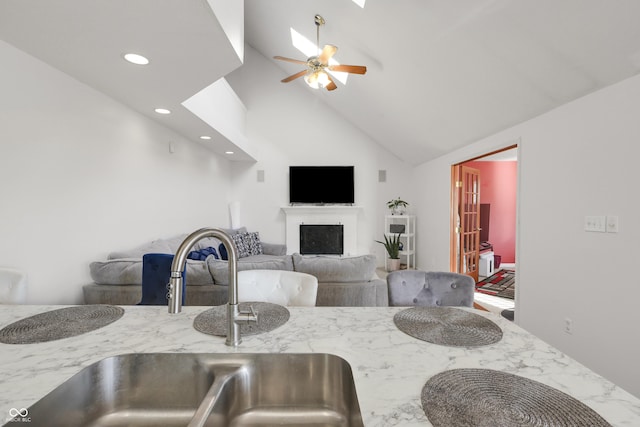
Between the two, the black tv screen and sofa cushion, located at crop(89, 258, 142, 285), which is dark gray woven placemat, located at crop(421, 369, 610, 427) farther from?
the black tv screen

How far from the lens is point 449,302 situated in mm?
1494

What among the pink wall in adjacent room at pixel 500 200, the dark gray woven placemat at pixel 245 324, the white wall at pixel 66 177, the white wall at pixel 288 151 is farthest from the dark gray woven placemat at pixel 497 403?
the pink wall in adjacent room at pixel 500 200

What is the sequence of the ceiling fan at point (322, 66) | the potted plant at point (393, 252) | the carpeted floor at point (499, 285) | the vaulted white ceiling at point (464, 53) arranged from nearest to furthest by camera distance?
1. the vaulted white ceiling at point (464, 53)
2. the ceiling fan at point (322, 66)
3. the carpeted floor at point (499, 285)
4. the potted plant at point (393, 252)

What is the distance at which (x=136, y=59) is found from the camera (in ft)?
6.03

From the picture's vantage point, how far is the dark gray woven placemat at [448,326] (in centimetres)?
85

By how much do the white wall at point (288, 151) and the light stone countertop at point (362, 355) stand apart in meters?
4.67

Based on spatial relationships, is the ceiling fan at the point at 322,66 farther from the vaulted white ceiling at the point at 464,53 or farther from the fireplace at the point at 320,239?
the fireplace at the point at 320,239

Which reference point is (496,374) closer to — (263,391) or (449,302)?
(263,391)

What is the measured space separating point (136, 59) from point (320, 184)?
3950 mm

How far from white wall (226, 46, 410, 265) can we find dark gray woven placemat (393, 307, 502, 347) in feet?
15.4

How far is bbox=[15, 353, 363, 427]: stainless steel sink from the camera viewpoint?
758mm

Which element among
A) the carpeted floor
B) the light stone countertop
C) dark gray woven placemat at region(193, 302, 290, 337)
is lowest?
the carpeted floor

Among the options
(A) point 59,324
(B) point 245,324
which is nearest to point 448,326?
(B) point 245,324

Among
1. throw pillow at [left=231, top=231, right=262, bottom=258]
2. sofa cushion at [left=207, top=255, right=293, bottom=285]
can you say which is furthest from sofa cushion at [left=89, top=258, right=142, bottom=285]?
throw pillow at [left=231, top=231, right=262, bottom=258]
